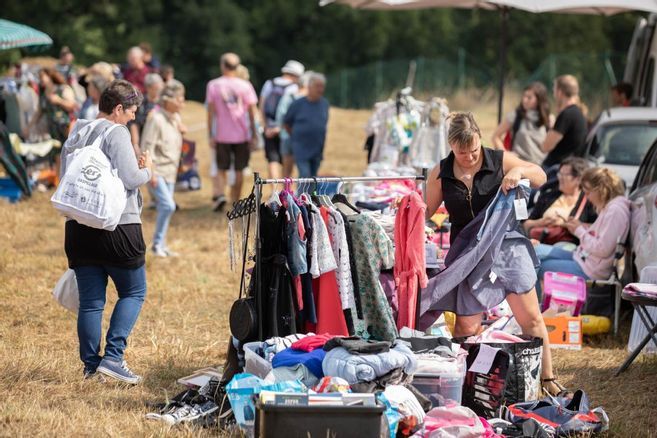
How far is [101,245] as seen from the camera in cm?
623

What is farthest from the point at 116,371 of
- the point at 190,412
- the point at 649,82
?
the point at 649,82

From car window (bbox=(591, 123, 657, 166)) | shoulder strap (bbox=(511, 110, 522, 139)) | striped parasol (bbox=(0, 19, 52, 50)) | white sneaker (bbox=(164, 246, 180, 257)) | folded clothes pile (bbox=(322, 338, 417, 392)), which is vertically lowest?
white sneaker (bbox=(164, 246, 180, 257))

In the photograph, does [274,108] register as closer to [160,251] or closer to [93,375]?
[160,251]

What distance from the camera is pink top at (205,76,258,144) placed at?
1324 cm

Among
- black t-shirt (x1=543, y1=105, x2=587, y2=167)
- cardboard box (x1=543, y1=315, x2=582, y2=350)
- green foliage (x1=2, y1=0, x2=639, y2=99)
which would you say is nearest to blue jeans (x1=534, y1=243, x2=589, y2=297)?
cardboard box (x1=543, y1=315, x2=582, y2=350)

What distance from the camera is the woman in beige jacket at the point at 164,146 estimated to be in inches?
411

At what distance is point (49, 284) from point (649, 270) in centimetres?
536

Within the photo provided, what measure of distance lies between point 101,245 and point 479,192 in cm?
230

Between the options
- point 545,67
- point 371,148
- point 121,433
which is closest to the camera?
point 121,433

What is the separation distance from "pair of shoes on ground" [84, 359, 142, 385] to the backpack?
26.4ft

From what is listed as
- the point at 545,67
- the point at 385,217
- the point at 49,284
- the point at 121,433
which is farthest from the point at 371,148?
the point at 545,67

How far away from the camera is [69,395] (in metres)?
6.16

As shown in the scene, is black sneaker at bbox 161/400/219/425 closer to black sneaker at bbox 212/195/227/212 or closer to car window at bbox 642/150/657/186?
car window at bbox 642/150/657/186

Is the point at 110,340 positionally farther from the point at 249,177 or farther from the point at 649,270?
the point at 249,177
